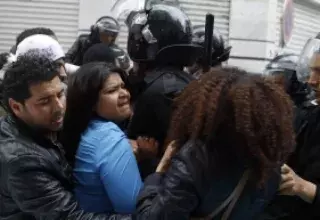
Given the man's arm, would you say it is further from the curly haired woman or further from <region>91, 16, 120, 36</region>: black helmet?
<region>91, 16, 120, 36</region>: black helmet

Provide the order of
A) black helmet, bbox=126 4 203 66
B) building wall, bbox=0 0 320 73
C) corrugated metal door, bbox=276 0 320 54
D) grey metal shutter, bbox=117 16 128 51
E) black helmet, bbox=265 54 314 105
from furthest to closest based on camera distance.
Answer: corrugated metal door, bbox=276 0 320 54 < building wall, bbox=0 0 320 73 < grey metal shutter, bbox=117 16 128 51 < black helmet, bbox=265 54 314 105 < black helmet, bbox=126 4 203 66

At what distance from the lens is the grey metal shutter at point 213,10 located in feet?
35.0

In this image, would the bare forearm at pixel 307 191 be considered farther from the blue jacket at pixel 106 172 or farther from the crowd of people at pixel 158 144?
the blue jacket at pixel 106 172

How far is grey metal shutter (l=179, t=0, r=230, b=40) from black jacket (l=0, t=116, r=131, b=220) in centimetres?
894

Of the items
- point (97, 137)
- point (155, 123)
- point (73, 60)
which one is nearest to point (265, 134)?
point (97, 137)

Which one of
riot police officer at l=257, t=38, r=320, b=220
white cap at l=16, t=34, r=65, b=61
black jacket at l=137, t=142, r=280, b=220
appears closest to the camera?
black jacket at l=137, t=142, r=280, b=220

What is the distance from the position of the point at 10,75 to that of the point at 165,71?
858 millimetres

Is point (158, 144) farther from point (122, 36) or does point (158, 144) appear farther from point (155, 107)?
point (122, 36)

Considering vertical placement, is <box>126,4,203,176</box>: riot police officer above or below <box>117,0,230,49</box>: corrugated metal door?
below

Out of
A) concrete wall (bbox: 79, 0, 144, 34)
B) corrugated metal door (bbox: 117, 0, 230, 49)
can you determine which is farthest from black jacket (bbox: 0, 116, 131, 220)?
corrugated metal door (bbox: 117, 0, 230, 49)

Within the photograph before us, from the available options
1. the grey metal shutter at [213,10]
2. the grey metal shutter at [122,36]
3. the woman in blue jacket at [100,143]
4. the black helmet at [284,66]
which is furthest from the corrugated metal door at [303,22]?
the woman in blue jacket at [100,143]

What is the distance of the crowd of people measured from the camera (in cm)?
168

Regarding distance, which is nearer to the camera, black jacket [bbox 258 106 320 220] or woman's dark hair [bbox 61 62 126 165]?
woman's dark hair [bbox 61 62 126 165]

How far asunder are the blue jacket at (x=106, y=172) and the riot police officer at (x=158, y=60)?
0.38 m
